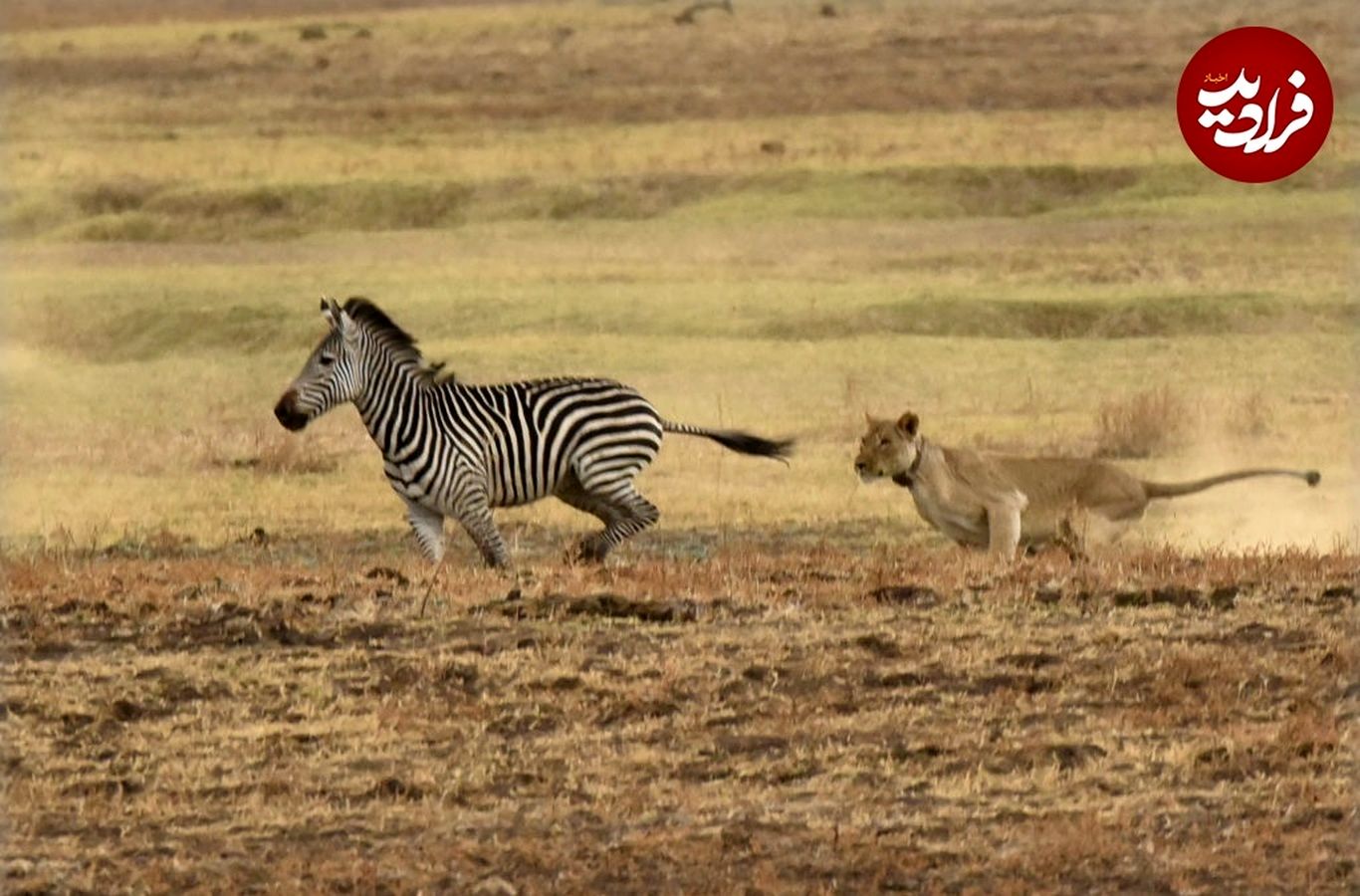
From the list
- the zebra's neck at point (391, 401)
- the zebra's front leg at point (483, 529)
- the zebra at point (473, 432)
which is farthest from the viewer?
the zebra's neck at point (391, 401)

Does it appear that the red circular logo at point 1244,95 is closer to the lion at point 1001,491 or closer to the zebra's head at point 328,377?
the lion at point 1001,491

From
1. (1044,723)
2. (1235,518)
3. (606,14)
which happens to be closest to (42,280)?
(1235,518)

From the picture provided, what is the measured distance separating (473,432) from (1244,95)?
6.37 meters

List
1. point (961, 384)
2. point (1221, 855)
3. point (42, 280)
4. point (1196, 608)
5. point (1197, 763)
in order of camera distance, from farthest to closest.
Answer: point (42, 280), point (961, 384), point (1196, 608), point (1197, 763), point (1221, 855)

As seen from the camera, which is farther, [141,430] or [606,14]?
[606,14]

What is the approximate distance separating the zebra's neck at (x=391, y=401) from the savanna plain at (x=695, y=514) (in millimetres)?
858

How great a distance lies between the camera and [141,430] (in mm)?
23734

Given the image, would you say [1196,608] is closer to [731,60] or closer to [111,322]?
[111,322]

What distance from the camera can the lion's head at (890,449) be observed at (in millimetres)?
14828

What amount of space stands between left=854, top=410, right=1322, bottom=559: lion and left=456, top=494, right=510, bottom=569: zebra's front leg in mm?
1798

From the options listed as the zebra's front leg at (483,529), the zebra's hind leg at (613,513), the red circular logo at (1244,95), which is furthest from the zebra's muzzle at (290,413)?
the red circular logo at (1244,95)

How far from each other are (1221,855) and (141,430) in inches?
591

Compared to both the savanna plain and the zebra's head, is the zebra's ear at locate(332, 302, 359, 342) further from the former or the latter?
the savanna plain

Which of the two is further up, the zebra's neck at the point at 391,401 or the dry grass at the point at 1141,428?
the zebra's neck at the point at 391,401
